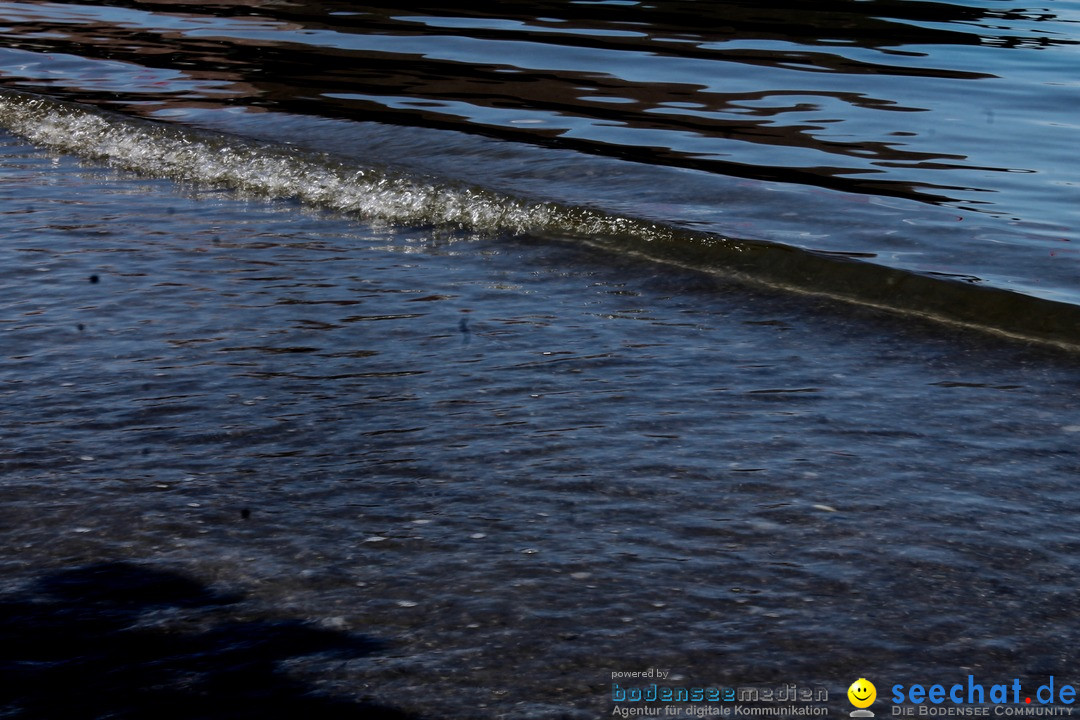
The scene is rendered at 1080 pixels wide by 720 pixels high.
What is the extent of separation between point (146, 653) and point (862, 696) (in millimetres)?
1808

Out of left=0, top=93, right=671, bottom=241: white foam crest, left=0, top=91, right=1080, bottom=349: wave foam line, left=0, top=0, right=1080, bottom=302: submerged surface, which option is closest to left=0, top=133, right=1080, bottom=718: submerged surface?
left=0, top=91, right=1080, bottom=349: wave foam line

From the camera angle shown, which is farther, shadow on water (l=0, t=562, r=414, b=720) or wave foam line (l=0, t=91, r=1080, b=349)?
wave foam line (l=0, t=91, r=1080, b=349)

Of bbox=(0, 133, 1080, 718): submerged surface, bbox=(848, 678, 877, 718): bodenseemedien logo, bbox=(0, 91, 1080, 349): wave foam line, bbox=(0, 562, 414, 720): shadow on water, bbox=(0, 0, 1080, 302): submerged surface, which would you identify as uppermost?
bbox=(0, 0, 1080, 302): submerged surface

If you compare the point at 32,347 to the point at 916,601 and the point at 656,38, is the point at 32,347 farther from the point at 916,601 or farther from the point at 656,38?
the point at 656,38

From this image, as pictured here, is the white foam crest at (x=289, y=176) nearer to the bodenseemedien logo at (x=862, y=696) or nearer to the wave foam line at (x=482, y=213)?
the wave foam line at (x=482, y=213)

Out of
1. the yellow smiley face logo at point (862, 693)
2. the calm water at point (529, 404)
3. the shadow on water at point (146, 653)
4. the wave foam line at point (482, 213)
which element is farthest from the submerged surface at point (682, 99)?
the shadow on water at point (146, 653)

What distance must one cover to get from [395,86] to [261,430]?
8.66 metres

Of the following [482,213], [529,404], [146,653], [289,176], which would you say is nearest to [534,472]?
[529,404]

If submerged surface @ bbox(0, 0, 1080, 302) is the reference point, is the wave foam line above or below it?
below

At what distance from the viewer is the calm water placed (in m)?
3.49

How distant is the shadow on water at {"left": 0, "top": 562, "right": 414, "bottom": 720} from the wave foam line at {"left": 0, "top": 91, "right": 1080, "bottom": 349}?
4184 millimetres

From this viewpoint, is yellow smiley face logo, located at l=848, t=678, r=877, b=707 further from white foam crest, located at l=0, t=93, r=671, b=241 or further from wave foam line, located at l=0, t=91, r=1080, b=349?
white foam crest, located at l=0, t=93, r=671, b=241

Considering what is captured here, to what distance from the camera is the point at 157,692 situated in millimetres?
3232

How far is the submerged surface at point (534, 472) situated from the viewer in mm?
3502
